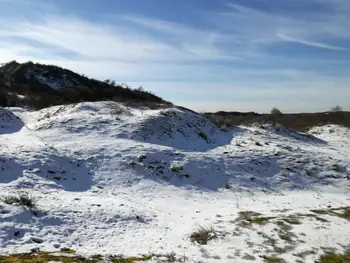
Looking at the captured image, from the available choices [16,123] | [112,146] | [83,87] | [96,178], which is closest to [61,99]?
[83,87]

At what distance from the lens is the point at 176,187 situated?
15742mm

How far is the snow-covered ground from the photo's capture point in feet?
31.8

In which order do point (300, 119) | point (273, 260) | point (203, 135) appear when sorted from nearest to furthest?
point (273, 260), point (203, 135), point (300, 119)

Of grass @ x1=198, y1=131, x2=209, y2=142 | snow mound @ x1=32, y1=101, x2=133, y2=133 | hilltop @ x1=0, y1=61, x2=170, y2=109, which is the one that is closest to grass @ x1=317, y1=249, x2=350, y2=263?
grass @ x1=198, y1=131, x2=209, y2=142

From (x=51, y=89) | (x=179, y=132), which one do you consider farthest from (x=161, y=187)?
(x=51, y=89)

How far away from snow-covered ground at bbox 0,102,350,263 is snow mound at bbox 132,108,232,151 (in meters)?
0.09

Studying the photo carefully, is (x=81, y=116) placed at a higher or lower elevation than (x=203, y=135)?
higher

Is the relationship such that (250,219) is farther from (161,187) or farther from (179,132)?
(179,132)

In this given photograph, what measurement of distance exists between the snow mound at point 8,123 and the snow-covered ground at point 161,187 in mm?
82

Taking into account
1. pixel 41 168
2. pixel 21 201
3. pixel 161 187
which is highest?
pixel 41 168

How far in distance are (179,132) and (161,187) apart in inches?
306

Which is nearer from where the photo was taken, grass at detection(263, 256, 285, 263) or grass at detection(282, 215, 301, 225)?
grass at detection(263, 256, 285, 263)

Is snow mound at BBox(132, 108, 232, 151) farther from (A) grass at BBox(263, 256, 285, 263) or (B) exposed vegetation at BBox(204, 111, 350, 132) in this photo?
(B) exposed vegetation at BBox(204, 111, 350, 132)

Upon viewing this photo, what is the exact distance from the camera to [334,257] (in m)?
9.12
